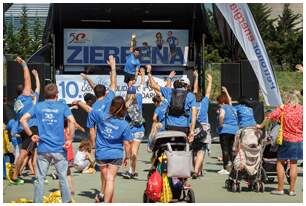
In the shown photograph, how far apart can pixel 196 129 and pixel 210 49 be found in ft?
143

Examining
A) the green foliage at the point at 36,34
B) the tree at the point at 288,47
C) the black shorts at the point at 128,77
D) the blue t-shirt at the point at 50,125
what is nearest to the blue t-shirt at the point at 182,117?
the blue t-shirt at the point at 50,125

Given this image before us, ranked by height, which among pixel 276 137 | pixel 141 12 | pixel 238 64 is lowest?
pixel 276 137

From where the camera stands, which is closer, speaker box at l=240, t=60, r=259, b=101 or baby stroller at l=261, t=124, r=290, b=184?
baby stroller at l=261, t=124, r=290, b=184

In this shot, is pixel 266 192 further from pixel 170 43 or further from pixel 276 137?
pixel 170 43

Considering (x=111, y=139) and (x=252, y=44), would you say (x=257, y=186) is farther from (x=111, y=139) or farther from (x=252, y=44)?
(x=252, y=44)

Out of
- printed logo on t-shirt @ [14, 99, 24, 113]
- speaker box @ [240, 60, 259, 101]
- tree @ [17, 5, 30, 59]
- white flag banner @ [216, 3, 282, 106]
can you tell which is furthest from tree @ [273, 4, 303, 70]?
printed logo on t-shirt @ [14, 99, 24, 113]

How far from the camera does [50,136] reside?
927 centimetres

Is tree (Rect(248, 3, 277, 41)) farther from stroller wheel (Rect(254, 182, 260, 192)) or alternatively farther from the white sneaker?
stroller wheel (Rect(254, 182, 260, 192))

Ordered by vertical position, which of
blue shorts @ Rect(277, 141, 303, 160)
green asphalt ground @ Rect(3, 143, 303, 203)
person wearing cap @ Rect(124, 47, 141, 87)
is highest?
person wearing cap @ Rect(124, 47, 141, 87)

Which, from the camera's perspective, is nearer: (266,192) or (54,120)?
(54,120)

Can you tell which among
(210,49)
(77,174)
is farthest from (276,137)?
(210,49)

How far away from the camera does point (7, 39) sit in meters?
48.9

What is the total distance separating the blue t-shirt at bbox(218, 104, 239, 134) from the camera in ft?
44.2

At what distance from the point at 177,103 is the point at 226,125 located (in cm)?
225
